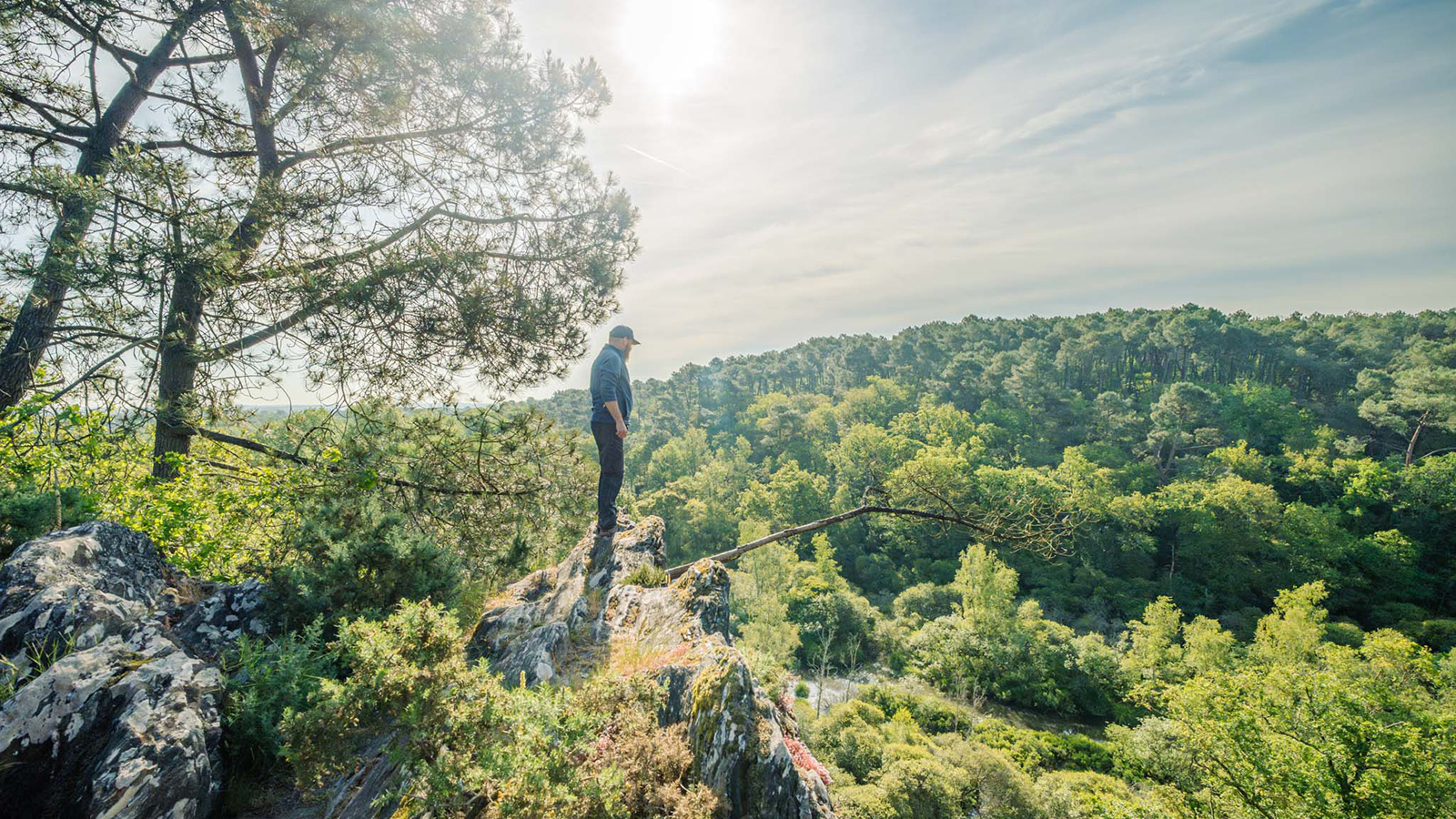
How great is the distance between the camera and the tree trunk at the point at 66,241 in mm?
3865

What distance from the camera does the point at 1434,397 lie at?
46844 mm

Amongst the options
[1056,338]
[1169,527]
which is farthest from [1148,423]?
[1056,338]

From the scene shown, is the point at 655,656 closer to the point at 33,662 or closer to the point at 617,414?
the point at 617,414

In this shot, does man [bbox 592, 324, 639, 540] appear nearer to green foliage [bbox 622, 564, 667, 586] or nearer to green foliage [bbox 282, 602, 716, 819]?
green foliage [bbox 622, 564, 667, 586]

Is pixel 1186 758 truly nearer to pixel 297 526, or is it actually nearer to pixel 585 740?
pixel 585 740

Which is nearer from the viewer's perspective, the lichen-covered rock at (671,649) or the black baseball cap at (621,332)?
the lichen-covered rock at (671,649)

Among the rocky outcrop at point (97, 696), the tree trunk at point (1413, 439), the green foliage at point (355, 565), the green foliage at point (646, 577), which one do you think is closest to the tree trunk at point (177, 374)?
the rocky outcrop at point (97, 696)

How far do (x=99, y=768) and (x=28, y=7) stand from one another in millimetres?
6701

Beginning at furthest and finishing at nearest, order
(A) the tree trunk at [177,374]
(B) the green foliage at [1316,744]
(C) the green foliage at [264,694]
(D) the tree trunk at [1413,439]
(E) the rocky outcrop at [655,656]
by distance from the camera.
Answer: (D) the tree trunk at [1413,439], (B) the green foliage at [1316,744], (A) the tree trunk at [177,374], (C) the green foliage at [264,694], (E) the rocky outcrop at [655,656]

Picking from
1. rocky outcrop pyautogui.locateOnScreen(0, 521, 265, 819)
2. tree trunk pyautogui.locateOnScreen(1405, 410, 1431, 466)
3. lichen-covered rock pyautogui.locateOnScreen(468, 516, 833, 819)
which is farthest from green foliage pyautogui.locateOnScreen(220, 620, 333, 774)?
tree trunk pyautogui.locateOnScreen(1405, 410, 1431, 466)

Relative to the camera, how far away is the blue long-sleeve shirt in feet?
17.9

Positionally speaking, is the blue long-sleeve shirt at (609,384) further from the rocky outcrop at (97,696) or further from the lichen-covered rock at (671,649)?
the rocky outcrop at (97,696)

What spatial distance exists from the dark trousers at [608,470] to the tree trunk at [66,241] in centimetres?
422

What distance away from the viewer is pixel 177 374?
5.16 meters
